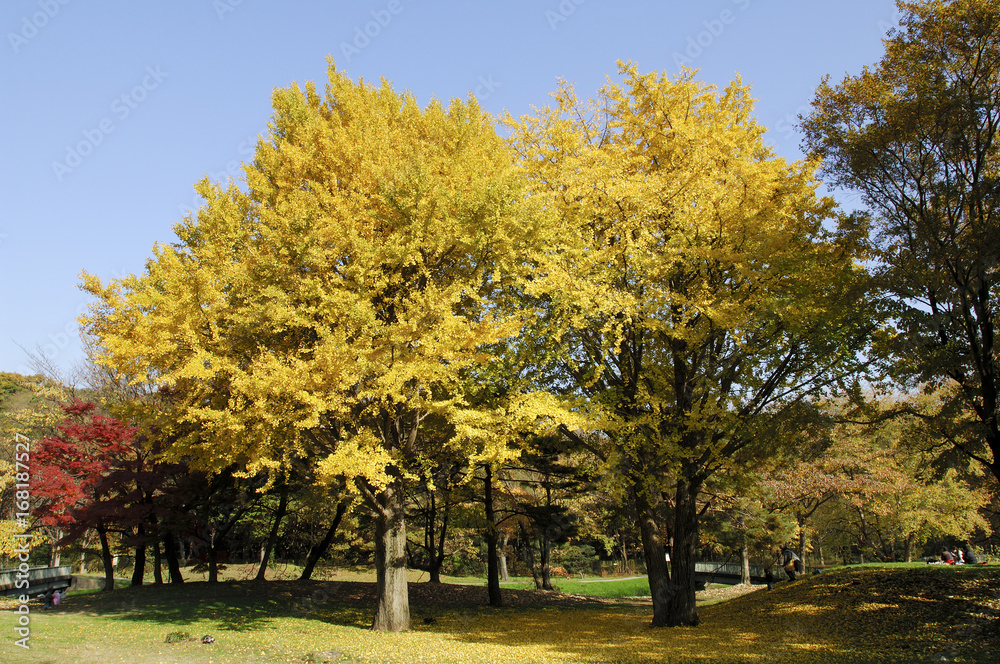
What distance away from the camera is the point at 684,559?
1180 cm

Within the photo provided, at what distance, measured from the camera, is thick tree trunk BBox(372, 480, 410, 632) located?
36.4 feet

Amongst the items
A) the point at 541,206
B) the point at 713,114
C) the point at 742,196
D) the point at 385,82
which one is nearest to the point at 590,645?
the point at 541,206

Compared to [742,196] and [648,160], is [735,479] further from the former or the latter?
[648,160]

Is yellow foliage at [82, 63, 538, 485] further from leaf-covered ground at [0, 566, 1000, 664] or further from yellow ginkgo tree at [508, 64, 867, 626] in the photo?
leaf-covered ground at [0, 566, 1000, 664]

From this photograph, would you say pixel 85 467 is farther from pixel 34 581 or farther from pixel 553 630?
pixel 553 630

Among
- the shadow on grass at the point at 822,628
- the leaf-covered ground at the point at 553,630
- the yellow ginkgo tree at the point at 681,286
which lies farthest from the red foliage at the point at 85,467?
the yellow ginkgo tree at the point at 681,286

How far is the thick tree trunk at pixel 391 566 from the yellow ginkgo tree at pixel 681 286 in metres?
4.21

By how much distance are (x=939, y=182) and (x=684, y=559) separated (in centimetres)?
851

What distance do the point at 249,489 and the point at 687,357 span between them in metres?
14.8

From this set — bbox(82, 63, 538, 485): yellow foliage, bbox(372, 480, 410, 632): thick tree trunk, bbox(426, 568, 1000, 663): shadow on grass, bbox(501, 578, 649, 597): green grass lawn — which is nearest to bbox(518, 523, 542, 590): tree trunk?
bbox(501, 578, 649, 597): green grass lawn

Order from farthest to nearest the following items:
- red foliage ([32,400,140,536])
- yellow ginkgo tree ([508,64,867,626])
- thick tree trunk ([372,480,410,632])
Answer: red foliage ([32,400,140,536]) → thick tree trunk ([372,480,410,632]) → yellow ginkgo tree ([508,64,867,626])

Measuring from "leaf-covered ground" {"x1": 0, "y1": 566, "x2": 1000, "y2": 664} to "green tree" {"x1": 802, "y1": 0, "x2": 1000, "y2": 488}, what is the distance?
307 centimetres

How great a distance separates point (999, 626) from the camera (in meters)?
8.69

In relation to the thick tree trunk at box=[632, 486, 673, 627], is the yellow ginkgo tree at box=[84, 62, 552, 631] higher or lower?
higher
